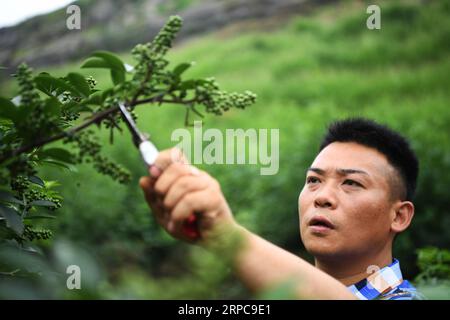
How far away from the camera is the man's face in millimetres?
1192

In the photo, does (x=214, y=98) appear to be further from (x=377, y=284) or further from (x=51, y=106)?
(x=377, y=284)

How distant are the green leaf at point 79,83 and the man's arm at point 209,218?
8.2 inches

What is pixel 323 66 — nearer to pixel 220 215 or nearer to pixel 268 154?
pixel 268 154

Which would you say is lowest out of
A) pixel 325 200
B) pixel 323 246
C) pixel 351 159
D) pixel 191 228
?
pixel 191 228

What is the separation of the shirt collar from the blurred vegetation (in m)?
0.42

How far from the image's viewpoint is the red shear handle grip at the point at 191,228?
0.65m

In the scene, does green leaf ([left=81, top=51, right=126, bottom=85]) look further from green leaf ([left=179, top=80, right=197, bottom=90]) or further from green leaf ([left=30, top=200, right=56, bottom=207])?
green leaf ([left=30, top=200, right=56, bottom=207])

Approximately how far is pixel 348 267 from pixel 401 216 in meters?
0.24

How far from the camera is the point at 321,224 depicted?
1.20 metres

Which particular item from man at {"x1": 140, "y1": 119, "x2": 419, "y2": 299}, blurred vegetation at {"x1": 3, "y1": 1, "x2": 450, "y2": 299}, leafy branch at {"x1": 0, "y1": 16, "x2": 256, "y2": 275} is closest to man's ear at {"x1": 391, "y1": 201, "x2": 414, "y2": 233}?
man at {"x1": 140, "y1": 119, "x2": 419, "y2": 299}

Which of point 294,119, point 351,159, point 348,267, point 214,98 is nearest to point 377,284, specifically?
point 348,267

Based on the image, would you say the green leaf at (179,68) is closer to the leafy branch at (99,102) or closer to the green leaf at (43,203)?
the leafy branch at (99,102)
